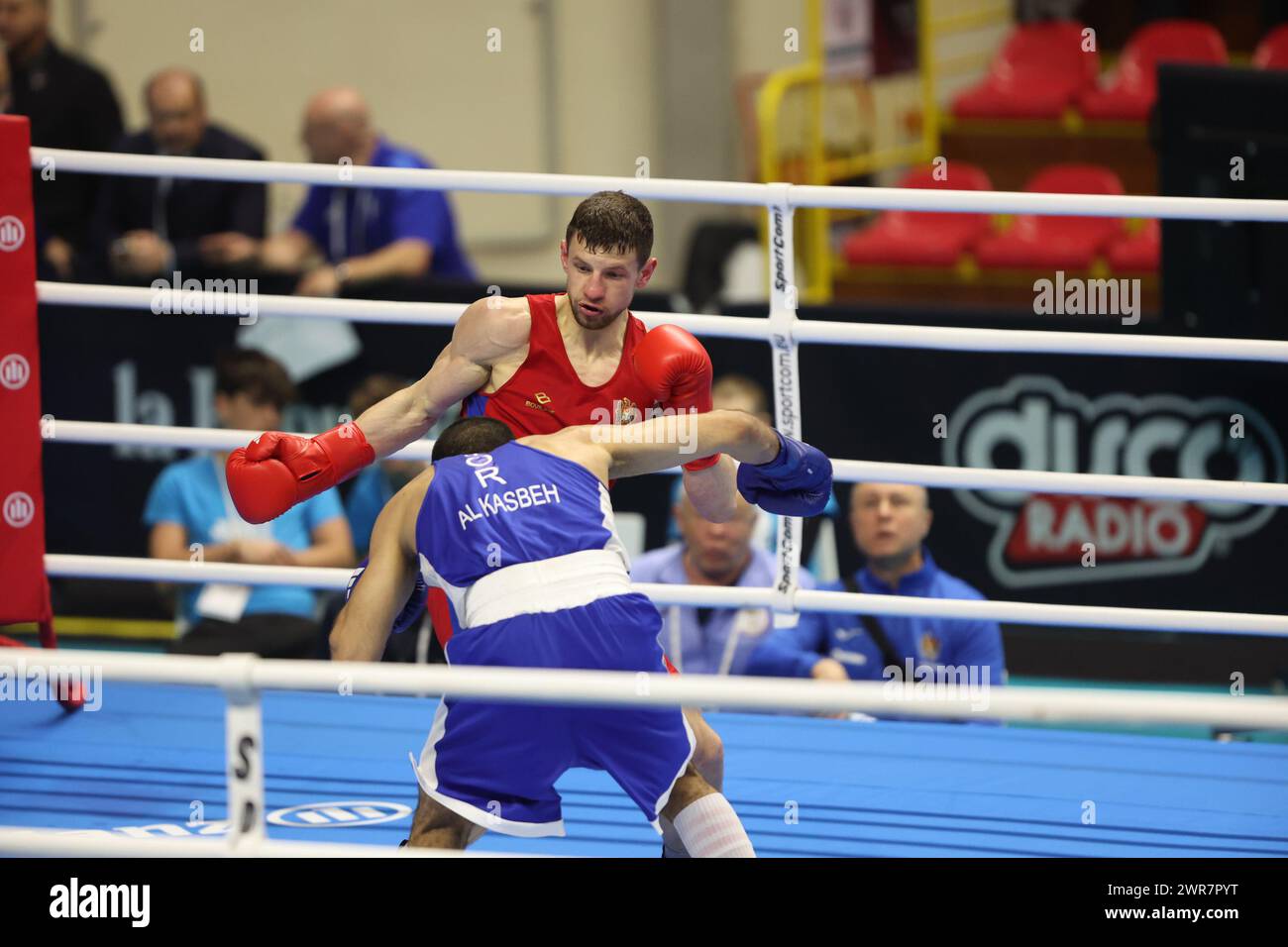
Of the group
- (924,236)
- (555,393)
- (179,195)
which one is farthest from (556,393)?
(924,236)

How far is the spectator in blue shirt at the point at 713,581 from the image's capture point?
4438mm

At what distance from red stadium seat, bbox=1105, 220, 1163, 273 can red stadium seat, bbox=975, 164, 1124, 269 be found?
0.35 feet

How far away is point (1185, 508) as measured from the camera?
538 centimetres

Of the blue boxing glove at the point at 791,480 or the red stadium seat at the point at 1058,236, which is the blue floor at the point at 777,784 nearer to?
the blue boxing glove at the point at 791,480

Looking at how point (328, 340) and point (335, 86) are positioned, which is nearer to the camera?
point (328, 340)

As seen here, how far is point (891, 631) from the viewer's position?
171 inches

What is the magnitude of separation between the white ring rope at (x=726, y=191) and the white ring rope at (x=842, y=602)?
0.85 metres

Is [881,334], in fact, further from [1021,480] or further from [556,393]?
[556,393]

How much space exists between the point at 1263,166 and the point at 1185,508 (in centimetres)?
128

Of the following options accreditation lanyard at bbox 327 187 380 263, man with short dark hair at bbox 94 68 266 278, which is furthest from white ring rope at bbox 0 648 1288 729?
man with short dark hair at bbox 94 68 266 278

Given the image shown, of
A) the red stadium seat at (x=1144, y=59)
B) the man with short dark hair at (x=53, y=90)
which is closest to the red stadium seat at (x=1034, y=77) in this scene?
the red stadium seat at (x=1144, y=59)

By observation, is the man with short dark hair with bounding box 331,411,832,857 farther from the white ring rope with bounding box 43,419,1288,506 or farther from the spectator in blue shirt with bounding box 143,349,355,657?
the spectator in blue shirt with bounding box 143,349,355,657
